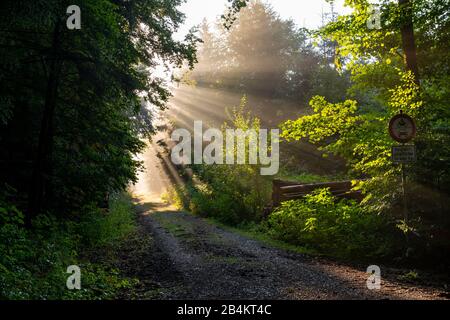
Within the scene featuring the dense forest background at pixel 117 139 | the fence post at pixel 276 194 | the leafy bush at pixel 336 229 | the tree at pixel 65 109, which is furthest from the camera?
the fence post at pixel 276 194

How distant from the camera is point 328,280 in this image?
771cm

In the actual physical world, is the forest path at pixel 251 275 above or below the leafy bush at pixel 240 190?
below

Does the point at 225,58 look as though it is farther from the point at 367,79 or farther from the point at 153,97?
the point at 367,79

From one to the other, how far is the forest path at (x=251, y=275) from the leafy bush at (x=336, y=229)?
927 millimetres

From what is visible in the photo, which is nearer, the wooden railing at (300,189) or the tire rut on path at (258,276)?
the tire rut on path at (258,276)

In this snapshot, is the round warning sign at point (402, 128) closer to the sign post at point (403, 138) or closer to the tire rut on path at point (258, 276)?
the sign post at point (403, 138)

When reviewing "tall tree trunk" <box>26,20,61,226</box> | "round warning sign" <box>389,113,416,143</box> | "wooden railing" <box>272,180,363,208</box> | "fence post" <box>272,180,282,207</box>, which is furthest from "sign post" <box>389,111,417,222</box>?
"tall tree trunk" <box>26,20,61,226</box>

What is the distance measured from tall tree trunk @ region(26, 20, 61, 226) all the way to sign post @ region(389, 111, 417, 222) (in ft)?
28.0

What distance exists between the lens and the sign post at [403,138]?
8.83 metres

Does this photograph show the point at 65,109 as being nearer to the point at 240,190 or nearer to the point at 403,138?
the point at 403,138

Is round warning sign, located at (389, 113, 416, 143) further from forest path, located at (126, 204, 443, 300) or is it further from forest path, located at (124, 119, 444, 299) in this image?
forest path, located at (126, 204, 443, 300)

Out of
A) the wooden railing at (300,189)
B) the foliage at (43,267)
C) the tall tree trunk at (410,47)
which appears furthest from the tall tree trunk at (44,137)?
the tall tree trunk at (410,47)
